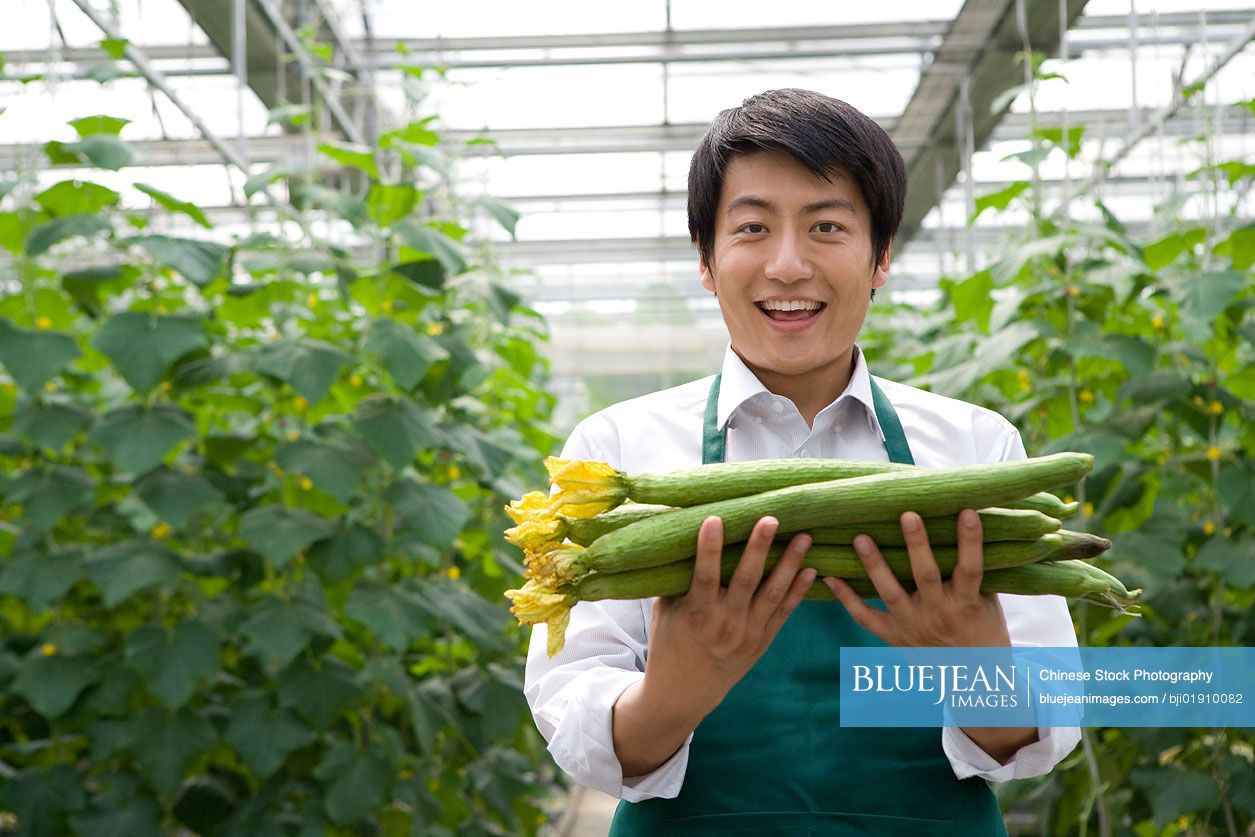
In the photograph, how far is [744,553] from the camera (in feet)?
4.83

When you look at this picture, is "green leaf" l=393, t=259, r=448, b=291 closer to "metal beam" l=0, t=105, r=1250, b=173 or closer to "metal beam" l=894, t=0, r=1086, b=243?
"metal beam" l=894, t=0, r=1086, b=243

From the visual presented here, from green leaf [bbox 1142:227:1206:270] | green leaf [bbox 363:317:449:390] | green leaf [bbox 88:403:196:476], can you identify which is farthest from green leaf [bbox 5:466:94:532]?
green leaf [bbox 1142:227:1206:270]

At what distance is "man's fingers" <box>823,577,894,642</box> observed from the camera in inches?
61.0

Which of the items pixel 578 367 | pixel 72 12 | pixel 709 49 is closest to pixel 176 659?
pixel 72 12

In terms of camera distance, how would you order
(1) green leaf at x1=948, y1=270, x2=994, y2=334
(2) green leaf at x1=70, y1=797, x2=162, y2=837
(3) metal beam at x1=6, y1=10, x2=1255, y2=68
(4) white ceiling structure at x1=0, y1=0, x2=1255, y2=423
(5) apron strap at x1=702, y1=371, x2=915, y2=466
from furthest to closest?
(3) metal beam at x1=6, y1=10, x2=1255, y2=68 → (4) white ceiling structure at x1=0, y1=0, x2=1255, y2=423 → (1) green leaf at x1=948, y1=270, x2=994, y2=334 → (2) green leaf at x1=70, y1=797, x2=162, y2=837 → (5) apron strap at x1=702, y1=371, x2=915, y2=466

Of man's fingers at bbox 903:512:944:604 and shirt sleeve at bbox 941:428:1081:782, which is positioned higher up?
man's fingers at bbox 903:512:944:604

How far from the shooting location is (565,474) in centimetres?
148

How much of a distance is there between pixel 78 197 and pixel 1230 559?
12.6ft

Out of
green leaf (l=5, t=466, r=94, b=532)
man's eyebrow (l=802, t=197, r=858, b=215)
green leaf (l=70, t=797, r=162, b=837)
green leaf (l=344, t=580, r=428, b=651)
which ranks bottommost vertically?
green leaf (l=70, t=797, r=162, b=837)

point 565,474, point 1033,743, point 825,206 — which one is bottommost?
→ point 1033,743

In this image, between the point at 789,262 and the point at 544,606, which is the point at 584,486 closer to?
the point at 544,606

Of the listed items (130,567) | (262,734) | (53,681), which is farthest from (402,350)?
(53,681)

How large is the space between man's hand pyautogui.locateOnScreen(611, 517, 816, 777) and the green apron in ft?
0.53

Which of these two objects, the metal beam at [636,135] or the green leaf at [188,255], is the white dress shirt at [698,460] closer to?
the green leaf at [188,255]
